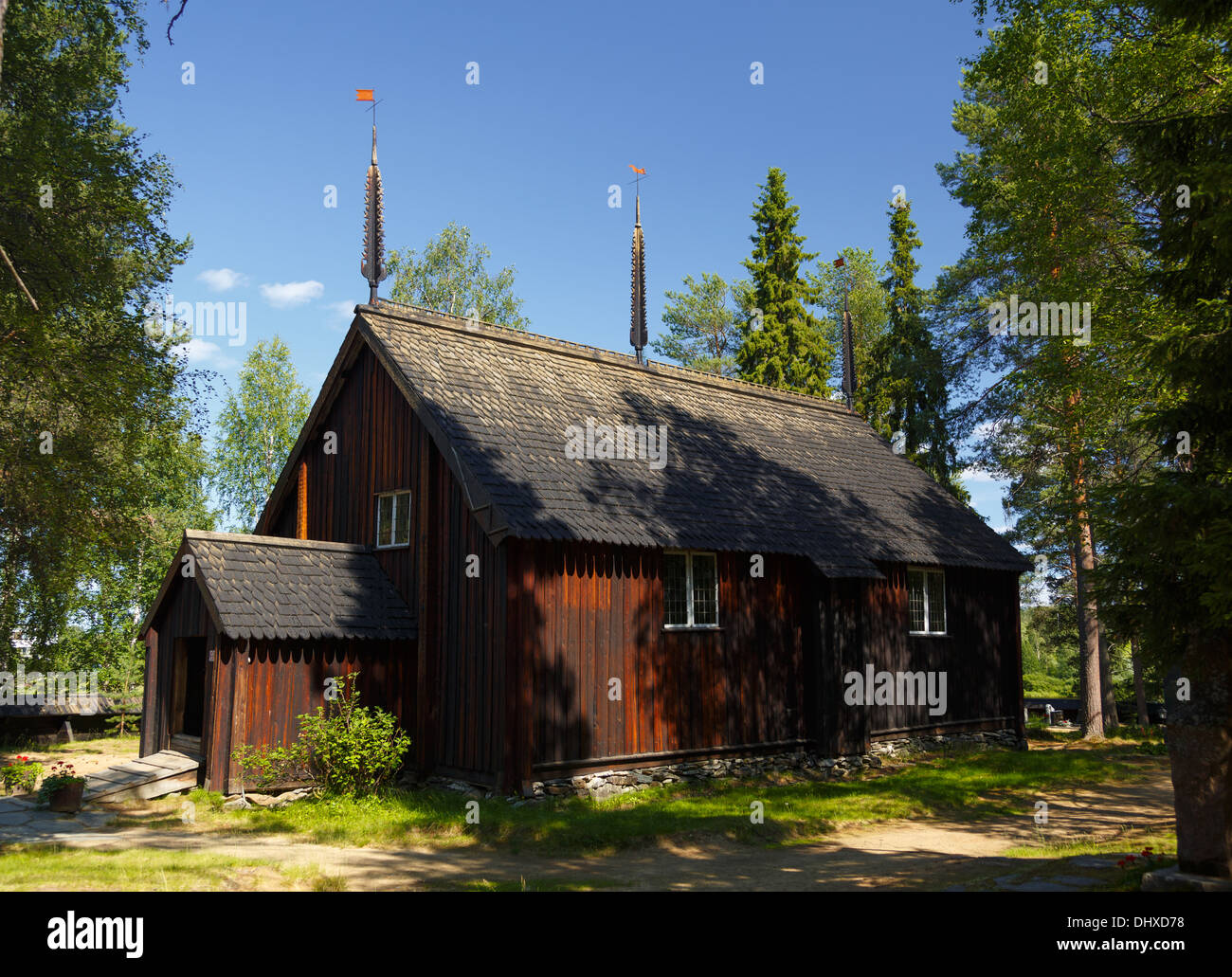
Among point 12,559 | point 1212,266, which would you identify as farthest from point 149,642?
point 1212,266

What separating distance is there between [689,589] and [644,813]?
4412mm

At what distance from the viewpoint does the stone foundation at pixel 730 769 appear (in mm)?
14242

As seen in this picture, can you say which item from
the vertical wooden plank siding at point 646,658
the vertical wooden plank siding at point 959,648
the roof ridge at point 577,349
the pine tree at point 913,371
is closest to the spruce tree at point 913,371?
the pine tree at point 913,371

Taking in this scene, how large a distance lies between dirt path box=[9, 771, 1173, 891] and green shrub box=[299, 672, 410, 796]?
1966 millimetres

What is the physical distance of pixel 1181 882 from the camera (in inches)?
304

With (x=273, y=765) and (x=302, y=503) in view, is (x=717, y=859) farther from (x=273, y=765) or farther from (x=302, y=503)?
(x=302, y=503)

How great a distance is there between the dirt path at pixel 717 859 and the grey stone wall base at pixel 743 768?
291 centimetres

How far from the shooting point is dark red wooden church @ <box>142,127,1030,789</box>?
1420 centimetres

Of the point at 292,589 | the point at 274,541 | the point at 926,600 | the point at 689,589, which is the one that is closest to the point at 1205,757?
the point at 689,589

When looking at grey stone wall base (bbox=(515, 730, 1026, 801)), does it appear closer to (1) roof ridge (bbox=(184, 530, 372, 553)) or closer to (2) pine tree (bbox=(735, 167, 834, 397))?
(1) roof ridge (bbox=(184, 530, 372, 553))

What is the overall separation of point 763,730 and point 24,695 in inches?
803

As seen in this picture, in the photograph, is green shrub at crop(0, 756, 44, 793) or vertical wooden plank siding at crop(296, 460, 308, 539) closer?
green shrub at crop(0, 756, 44, 793)

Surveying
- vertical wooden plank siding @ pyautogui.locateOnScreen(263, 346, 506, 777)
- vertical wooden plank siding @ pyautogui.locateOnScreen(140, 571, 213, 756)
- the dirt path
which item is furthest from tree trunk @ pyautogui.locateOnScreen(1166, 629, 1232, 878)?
vertical wooden plank siding @ pyautogui.locateOnScreen(140, 571, 213, 756)

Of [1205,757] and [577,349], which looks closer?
[1205,757]
